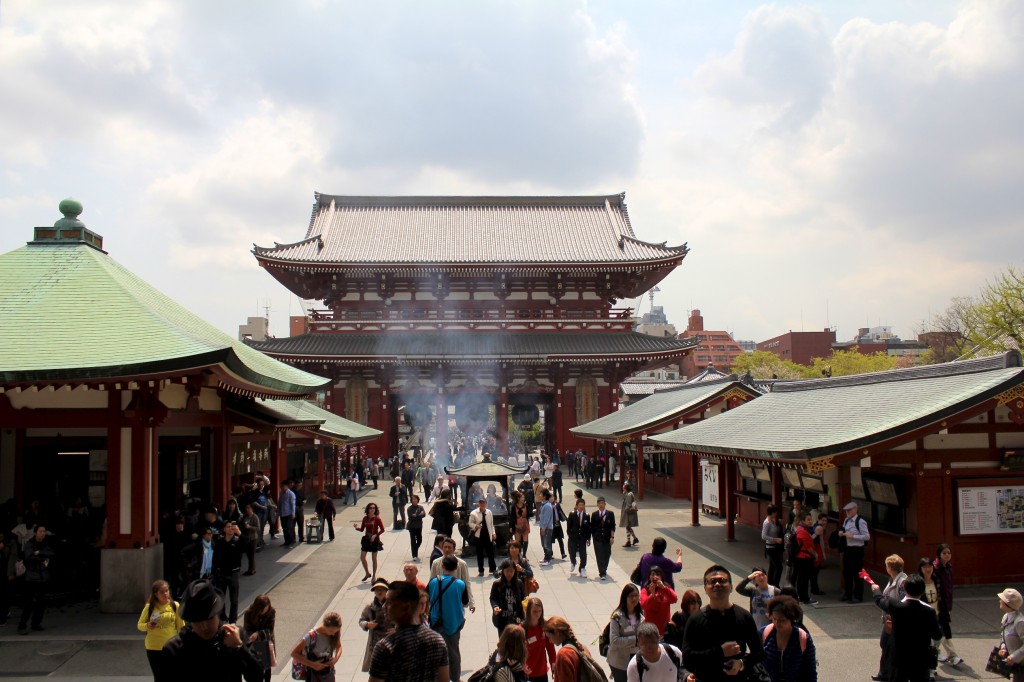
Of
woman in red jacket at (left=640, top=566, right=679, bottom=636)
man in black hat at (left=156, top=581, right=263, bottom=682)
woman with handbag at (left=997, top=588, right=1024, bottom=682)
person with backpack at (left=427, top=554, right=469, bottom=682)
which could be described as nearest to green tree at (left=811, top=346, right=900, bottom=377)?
woman with handbag at (left=997, top=588, right=1024, bottom=682)

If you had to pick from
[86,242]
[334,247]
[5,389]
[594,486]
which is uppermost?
[334,247]

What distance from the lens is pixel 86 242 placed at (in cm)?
1460

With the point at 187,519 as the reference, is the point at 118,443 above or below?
above

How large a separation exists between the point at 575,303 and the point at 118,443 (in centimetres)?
3103

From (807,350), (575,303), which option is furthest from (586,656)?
(807,350)

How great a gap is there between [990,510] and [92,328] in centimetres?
1451

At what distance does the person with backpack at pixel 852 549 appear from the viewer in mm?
11703

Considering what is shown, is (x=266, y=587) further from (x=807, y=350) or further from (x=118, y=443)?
(x=807, y=350)

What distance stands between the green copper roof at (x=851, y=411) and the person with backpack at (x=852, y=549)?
1.18m

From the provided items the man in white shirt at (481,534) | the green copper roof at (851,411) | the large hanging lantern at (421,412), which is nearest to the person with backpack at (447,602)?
the green copper roof at (851,411)

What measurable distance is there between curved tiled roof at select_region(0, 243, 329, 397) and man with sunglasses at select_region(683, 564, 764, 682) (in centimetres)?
758

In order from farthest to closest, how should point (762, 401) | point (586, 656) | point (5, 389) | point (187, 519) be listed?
point (762, 401) < point (187, 519) < point (5, 389) < point (586, 656)

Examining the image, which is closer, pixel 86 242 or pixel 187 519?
pixel 187 519

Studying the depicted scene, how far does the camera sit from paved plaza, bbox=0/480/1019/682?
9.29 meters
